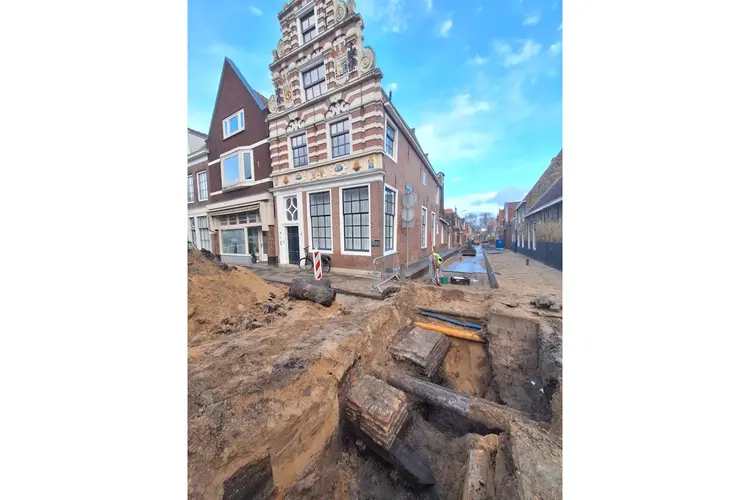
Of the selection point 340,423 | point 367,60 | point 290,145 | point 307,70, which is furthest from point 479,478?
point 307,70

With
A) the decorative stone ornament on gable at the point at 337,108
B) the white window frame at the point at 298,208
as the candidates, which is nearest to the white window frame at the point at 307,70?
the decorative stone ornament on gable at the point at 337,108

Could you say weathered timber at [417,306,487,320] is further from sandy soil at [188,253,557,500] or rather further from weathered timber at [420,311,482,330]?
sandy soil at [188,253,557,500]

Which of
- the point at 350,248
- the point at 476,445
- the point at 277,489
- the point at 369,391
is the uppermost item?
the point at 350,248

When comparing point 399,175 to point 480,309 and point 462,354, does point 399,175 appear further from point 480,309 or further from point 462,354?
point 462,354

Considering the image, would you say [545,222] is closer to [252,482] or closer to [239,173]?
[252,482]

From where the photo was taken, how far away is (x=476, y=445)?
2.19 m

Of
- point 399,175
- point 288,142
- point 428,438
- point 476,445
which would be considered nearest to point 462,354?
point 428,438

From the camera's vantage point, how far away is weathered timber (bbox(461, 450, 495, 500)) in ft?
5.62

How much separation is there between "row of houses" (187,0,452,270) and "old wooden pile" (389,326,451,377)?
3654mm

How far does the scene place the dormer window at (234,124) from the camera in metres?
9.74

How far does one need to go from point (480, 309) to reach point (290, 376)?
13.8 ft

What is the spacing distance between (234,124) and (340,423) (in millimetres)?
12299

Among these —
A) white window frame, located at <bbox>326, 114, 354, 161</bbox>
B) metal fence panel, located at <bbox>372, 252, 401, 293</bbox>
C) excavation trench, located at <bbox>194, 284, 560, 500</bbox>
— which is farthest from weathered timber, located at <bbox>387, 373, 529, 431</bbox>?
white window frame, located at <bbox>326, 114, 354, 161</bbox>

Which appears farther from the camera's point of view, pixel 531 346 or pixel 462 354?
pixel 462 354
